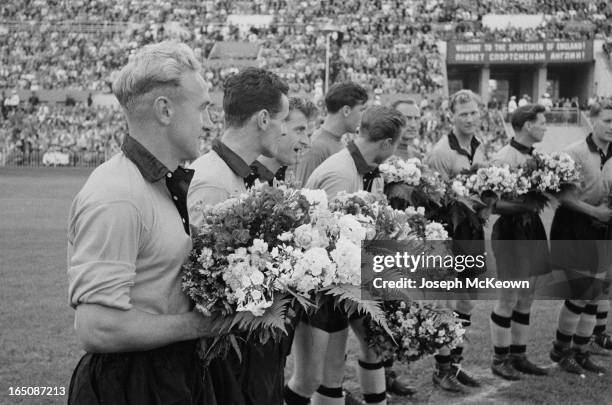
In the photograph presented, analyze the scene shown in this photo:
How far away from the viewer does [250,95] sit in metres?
3.71

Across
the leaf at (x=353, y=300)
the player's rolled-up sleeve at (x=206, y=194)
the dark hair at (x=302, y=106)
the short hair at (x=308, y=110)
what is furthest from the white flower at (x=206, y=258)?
the short hair at (x=308, y=110)

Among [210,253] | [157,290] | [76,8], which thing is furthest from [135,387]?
[76,8]

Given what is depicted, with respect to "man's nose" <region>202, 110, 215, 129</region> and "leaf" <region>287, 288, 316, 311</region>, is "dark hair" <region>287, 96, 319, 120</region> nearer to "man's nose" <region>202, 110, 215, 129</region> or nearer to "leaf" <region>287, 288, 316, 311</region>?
"man's nose" <region>202, 110, 215, 129</region>

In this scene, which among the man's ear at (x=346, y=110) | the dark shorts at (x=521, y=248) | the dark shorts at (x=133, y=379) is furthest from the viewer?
the dark shorts at (x=521, y=248)

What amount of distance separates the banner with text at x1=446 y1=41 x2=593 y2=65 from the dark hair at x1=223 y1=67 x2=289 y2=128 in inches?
1590

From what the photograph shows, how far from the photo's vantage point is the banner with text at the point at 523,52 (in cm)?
4172

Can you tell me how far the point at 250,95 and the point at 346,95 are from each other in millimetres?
2463

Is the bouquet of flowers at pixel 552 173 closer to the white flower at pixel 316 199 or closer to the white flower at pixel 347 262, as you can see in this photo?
the white flower at pixel 316 199

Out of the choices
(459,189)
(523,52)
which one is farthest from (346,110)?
(523,52)

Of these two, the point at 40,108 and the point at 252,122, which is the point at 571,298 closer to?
the point at 252,122

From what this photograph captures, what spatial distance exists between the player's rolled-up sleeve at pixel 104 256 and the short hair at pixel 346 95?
395cm

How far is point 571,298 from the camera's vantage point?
6582 millimetres

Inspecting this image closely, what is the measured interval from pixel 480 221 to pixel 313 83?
3334 cm

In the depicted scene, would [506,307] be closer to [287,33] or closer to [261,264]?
[261,264]
